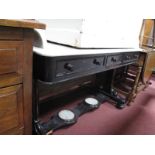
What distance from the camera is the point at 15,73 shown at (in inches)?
24.7

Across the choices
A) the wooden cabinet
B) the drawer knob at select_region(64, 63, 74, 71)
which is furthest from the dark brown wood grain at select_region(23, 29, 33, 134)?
the drawer knob at select_region(64, 63, 74, 71)

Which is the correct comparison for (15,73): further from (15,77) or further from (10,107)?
(10,107)

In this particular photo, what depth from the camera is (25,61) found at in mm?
639

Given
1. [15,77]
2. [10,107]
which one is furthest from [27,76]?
[10,107]

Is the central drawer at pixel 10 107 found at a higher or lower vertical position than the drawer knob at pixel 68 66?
lower

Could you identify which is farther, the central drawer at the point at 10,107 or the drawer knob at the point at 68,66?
the drawer knob at the point at 68,66

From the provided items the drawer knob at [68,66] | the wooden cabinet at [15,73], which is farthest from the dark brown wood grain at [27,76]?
the drawer knob at [68,66]

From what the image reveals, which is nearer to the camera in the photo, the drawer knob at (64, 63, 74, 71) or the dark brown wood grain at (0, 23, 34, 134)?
the dark brown wood grain at (0, 23, 34, 134)

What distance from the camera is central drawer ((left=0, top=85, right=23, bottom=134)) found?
0.63 metres

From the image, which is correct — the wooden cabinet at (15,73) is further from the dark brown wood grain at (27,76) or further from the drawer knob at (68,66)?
the drawer knob at (68,66)

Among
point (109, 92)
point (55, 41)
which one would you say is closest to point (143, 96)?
point (109, 92)

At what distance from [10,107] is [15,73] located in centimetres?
16

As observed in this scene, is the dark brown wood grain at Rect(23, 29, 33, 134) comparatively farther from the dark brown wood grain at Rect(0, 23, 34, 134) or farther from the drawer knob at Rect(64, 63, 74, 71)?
the drawer knob at Rect(64, 63, 74, 71)

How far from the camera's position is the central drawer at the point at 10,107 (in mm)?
633
